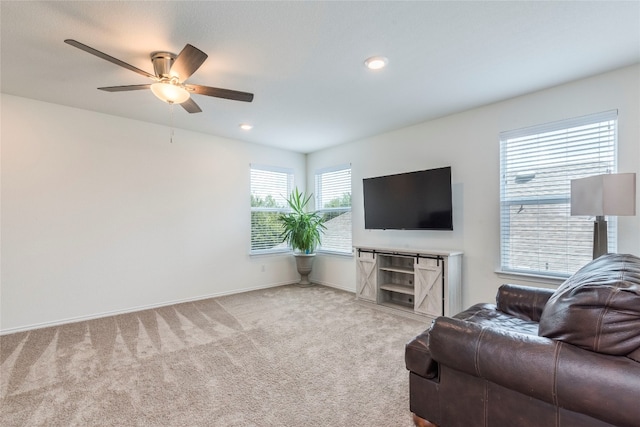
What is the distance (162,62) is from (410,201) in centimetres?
314

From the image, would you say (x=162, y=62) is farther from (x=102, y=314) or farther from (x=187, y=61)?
(x=102, y=314)

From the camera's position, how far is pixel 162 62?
241 cm

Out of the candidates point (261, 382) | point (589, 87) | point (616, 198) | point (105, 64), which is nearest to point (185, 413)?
point (261, 382)

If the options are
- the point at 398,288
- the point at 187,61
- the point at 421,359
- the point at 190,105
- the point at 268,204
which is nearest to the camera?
the point at 421,359

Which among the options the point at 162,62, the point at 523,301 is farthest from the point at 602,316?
the point at 162,62

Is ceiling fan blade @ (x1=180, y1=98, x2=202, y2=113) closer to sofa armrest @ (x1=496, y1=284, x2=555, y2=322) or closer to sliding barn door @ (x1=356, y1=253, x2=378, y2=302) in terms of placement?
sliding barn door @ (x1=356, y1=253, x2=378, y2=302)

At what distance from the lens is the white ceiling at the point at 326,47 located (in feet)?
6.39

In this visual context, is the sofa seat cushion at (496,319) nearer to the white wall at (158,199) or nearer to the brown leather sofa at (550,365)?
the brown leather sofa at (550,365)

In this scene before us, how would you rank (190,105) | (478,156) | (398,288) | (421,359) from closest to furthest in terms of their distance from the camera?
(421,359) < (190,105) < (478,156) < (398,288)

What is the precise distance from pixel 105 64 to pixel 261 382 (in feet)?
9.48

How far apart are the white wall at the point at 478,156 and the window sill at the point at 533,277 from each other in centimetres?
5

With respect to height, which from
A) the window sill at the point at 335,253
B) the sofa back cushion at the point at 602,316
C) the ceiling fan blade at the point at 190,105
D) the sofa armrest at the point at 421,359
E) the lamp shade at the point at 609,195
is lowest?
the sofa armrest at the point at 421,359

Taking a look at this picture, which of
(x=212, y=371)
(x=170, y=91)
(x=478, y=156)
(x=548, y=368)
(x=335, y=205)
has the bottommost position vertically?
(x=212, y=371)

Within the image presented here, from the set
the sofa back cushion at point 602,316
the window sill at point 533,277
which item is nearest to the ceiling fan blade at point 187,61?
the sofa back cushion at point 602,316
